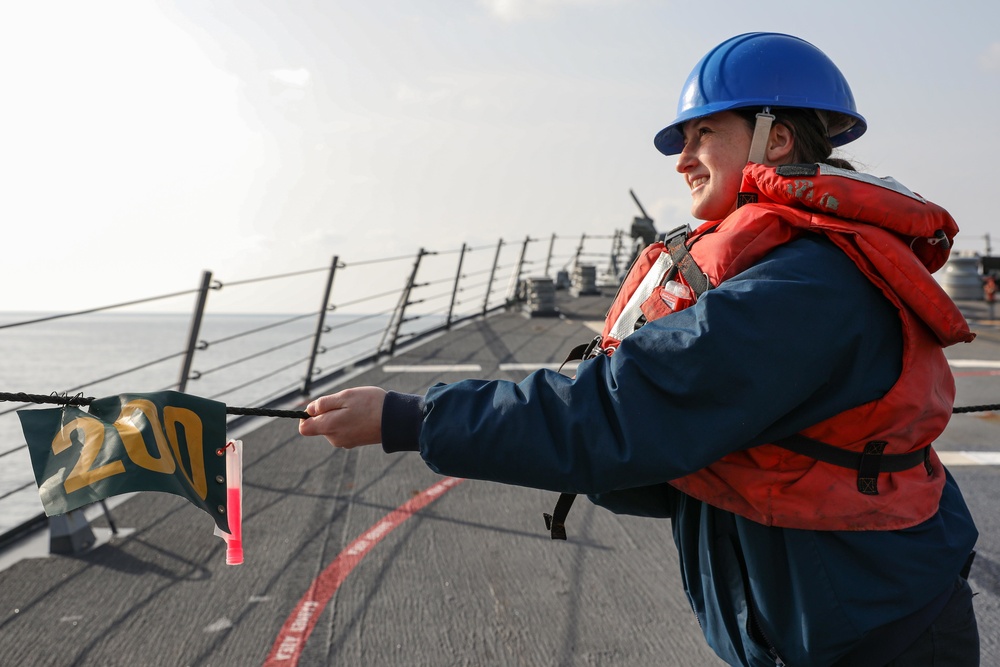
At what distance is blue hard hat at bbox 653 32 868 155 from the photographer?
1.69 m

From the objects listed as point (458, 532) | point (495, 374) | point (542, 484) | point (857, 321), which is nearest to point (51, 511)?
point (542, 484)

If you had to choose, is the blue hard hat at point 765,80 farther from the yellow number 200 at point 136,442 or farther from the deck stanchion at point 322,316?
the deck stanchion at point 322,316

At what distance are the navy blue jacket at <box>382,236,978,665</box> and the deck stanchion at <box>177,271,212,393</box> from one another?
4.83 m

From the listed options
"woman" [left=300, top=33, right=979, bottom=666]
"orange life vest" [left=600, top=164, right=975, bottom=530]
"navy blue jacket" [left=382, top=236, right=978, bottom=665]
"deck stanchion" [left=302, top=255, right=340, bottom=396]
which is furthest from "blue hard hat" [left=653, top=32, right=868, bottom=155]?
"deck stanchion" [left=302, top=255, right=340, bottom=396]

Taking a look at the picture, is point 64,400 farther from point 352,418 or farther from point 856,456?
point 856,456

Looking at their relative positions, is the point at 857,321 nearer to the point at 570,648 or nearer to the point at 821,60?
the point at 821,60

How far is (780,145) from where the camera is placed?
1.69m

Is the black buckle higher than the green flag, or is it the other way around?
the green flag

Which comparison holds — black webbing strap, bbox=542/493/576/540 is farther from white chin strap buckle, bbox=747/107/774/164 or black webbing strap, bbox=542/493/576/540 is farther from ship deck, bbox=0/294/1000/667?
ship deck, bbox=0/294/1000/667

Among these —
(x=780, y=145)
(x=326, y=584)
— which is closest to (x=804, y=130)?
(x=780, y=145)

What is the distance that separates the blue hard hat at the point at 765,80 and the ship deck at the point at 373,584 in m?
2.01

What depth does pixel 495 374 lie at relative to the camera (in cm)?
833

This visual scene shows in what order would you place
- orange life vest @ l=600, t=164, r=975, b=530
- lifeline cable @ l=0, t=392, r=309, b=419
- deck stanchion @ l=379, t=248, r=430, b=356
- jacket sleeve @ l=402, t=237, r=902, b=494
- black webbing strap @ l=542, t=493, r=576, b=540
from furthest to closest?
deck stanchion @ l=379, t=248, r=430, b=356 → black webbing strap @ l=542, t=493, r=576, b=540 → lifeline cable @ l=0, t=392, r=309, b=419 → orange life vest @ l=600, t=164, r=975, b=530 → jacket sleeve @ l=402, t=237, r=902, b=494

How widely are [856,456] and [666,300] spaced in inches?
18.2
